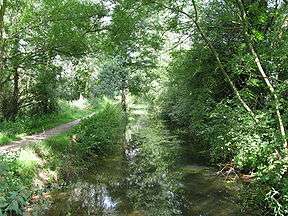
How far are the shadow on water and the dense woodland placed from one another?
28.3 inches

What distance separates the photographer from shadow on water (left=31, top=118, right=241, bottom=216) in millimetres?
10539

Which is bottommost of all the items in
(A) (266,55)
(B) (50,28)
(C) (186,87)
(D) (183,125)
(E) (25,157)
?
(D) (183,125)

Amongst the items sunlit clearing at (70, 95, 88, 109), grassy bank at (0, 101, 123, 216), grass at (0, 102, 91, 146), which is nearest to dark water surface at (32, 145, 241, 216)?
grassy bank at (0, 101, 123, 216)

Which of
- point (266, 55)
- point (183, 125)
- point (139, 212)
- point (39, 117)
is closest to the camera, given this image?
point (266, 55)

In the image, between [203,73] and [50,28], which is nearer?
[50,28]

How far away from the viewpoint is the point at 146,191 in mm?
12461

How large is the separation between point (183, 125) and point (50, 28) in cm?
1635

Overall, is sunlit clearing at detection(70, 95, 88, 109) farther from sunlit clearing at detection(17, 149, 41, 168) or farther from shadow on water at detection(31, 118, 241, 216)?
sunlit clearing at detection(17, 149, 41, 168)

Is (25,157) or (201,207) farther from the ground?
(25,157)

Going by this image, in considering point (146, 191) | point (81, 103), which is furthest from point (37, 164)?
point (81, 103)

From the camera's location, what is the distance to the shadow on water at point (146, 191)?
34.6ft

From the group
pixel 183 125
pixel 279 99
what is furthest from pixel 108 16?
pixel 183 125

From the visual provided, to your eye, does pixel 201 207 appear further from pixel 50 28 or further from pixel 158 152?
pixel 50 28

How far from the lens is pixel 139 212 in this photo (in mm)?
10430
